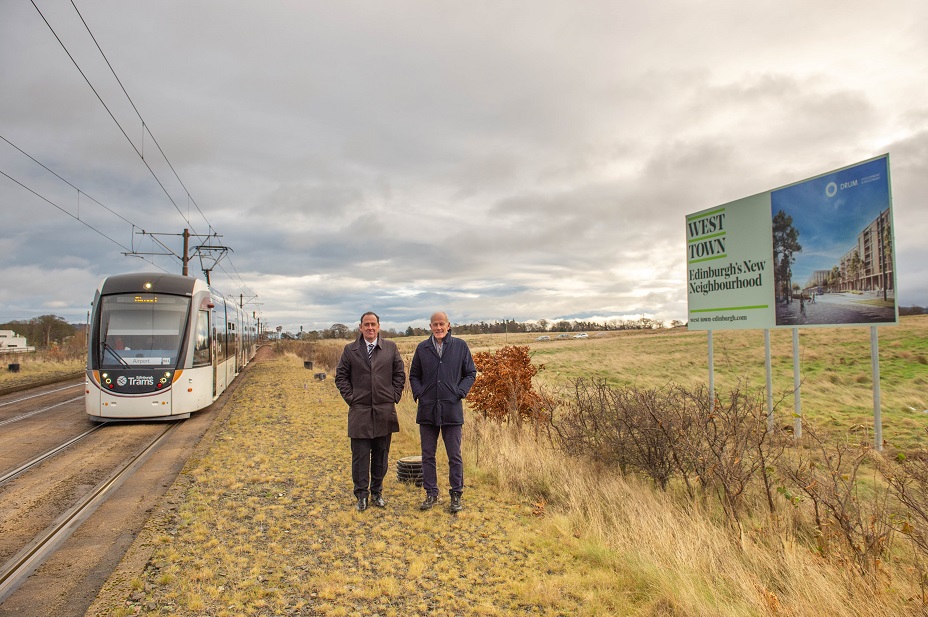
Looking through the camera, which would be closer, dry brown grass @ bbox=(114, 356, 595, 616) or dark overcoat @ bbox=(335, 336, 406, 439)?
dry brown grass @ bbox=(114, 356, 595, 616)

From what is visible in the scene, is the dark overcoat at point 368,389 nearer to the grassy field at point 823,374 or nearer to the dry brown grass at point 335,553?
the dry brown grass at point 335,553

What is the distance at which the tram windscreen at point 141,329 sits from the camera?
1230 cm

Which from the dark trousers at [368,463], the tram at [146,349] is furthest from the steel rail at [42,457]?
the dark trousers at [368,463]

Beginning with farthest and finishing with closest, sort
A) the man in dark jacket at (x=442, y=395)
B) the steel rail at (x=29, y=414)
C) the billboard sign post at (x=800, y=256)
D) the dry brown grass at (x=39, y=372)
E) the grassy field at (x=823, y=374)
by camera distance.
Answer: the dry brown grass at (x=39, y=372), the grassy field at (x=823, y=374), the steel rail at (x=29, y=414), the billboard sign post at (x=800, y=256), the man in dark jacket at (x=442, y=395)

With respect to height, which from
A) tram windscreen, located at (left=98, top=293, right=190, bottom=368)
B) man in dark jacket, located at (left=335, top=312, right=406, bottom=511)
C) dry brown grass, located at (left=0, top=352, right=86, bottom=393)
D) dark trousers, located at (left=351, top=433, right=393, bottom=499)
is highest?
tram windscreen, located at (left=98, top=293, right=190, bottom=368)

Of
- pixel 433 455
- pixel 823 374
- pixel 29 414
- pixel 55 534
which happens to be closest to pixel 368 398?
pixel 433 455

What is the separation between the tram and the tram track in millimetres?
4200

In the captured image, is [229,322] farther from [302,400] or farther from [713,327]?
[713,327]

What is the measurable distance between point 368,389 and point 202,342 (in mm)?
9674

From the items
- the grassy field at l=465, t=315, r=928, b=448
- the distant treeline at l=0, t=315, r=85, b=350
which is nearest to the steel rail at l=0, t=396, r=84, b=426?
the grassy field at l=465, t=315, r=928, b=448

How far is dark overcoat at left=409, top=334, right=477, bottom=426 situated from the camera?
6.05 metres

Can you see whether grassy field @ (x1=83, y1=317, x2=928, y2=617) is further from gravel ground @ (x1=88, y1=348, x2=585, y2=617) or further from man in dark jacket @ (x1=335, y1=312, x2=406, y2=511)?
man in dark jacket @ (x1=335, y1=312, x2=406, y2=511)

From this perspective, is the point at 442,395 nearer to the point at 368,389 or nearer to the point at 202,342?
the point at 368,389

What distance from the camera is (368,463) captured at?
6.32m
